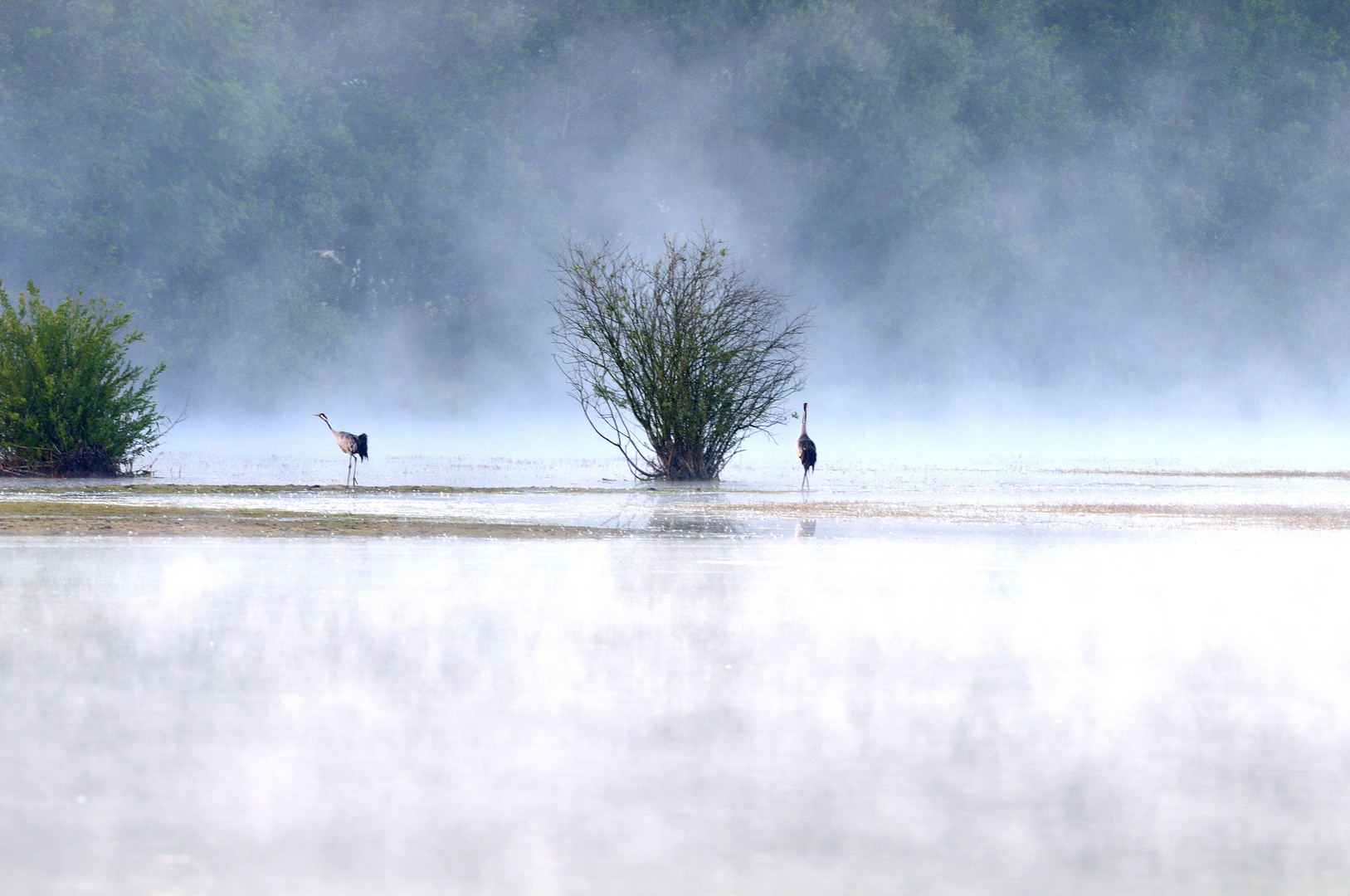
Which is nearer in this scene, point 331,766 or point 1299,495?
point 331,766

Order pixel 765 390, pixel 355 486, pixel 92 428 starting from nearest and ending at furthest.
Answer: pixel 355 486, pixel 92 428, pixel 765 390

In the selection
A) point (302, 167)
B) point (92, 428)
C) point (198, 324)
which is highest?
point (302, 167)

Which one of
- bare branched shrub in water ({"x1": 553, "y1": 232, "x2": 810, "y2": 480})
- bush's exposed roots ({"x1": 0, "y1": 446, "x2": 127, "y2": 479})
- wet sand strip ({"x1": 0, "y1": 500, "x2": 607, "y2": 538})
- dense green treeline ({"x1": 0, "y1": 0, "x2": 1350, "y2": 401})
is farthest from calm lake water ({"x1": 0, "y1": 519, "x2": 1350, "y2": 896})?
dense green treeline ({"x1": 0, "y1": 0, "x2": 1350, "y2": 401})

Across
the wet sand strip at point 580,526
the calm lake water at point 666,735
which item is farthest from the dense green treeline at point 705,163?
the calm lake water at point 666,735

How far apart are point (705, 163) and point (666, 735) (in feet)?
228

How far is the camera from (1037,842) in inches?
178

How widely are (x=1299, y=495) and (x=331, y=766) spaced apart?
18.8m

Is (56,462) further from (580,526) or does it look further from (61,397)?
(580,526)

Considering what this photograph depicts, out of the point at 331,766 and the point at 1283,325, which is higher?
the point at 1283,325

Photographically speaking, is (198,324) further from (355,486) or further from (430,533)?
(430,533)

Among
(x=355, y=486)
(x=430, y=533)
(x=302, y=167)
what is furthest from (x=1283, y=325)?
(x=430, y=533)

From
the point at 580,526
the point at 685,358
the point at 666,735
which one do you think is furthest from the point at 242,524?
the point at 685,358

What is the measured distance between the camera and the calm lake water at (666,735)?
430 centimetres

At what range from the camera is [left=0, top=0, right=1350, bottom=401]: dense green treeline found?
6331cm
